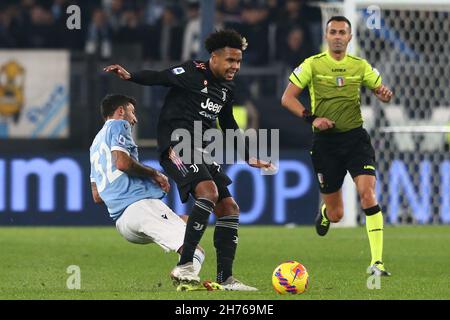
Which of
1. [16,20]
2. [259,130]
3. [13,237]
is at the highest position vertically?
[16,20]

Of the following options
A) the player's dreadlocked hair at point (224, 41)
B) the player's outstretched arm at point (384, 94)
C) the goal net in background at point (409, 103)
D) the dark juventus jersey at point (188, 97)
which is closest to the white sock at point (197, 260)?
the dark juventus jersey at point (188, 97)

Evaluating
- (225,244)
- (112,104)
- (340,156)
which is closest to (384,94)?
(340,156)

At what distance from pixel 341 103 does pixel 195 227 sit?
9.19ft

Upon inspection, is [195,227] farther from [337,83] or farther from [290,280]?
[337,83]

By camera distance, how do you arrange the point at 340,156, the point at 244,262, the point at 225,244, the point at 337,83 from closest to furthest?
the point at 225,244 < the point at 337,83 < the point at 340,156 < the point at 244,262

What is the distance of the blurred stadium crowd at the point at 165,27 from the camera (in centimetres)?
1888

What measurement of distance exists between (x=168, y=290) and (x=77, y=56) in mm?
8347

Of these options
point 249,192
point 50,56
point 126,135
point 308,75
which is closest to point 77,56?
point 50,56

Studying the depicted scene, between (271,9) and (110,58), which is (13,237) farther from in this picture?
(271,9)

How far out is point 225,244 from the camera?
9492 millimetres

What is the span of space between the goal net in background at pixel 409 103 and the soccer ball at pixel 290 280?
26.0 feet

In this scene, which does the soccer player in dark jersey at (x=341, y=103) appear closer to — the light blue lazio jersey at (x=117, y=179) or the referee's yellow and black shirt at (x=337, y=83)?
the referee's yellow and black shirt at (x=337, y=83)

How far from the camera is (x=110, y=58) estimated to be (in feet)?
56.4

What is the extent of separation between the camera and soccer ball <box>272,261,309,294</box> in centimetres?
902
